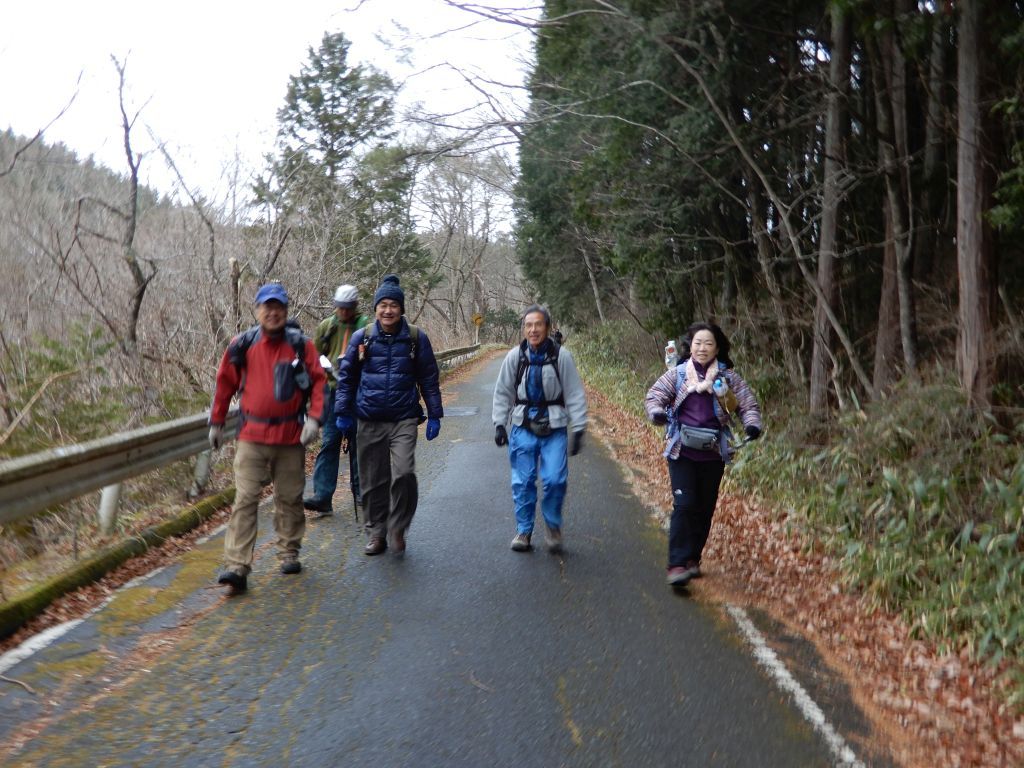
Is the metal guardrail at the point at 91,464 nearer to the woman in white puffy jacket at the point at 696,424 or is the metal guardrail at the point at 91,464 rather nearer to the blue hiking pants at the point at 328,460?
the blue hiking pants at the point at 328,460

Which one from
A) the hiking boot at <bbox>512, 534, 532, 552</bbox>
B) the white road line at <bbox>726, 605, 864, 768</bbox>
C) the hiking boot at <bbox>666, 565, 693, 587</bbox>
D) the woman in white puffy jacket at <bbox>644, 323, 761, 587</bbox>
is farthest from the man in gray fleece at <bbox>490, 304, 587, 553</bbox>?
the white road line at <bbox>726, 605, 864, 768</bbox>

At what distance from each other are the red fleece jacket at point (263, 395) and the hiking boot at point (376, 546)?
1249 mm

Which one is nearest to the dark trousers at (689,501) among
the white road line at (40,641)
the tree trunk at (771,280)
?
the white road line at (40,641)

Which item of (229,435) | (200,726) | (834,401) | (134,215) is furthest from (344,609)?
(834,401)

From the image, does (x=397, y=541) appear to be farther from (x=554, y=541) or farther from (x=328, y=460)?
(x=328, y=460)

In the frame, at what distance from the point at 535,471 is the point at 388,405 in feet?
4.44

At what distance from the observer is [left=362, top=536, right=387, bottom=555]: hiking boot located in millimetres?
7266

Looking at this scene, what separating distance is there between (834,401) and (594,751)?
886cm

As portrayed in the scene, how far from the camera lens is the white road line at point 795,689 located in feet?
13.1

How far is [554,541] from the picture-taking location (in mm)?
7426

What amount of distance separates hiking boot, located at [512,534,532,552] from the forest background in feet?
8.16

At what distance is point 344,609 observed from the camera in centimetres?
590

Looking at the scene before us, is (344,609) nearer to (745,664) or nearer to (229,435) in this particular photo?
(745,664)

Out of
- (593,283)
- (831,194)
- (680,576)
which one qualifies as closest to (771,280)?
(831,194)
